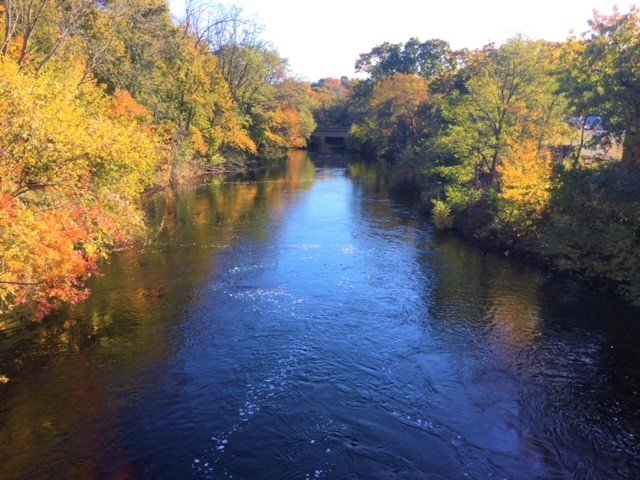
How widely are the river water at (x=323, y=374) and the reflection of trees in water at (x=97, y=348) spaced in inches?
2.4

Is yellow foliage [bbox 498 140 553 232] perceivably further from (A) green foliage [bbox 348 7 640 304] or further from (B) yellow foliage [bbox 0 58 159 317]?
(B) yellow foliage [bbox 0 58 159 317]

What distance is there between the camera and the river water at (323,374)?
34.5 feet

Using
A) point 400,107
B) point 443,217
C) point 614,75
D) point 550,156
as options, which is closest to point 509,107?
point 550,156

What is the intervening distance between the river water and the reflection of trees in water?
0.20 ft

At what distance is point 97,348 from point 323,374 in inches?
278

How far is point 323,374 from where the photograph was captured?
1380cm

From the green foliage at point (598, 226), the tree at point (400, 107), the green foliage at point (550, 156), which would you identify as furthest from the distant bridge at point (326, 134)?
the green foliage at point (598, 226)

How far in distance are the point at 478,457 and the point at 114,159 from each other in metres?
12.5

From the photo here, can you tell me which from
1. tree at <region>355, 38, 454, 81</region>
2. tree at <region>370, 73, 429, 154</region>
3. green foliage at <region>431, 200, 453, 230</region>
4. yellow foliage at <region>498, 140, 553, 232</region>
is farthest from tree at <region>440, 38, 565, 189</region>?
tree at <region>355, 38, 454, 81</region>

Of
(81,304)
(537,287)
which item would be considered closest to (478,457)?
(537,287)

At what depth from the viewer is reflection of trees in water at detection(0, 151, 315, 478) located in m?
10.8

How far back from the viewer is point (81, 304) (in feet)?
59.6

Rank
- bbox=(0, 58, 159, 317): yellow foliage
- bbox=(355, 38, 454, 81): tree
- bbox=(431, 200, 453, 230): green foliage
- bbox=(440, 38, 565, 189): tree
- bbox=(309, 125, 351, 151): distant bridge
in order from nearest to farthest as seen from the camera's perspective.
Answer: bbox=(0, 58, 159, 317): yellow foliage, bbox=(440, 38, 565, 189): tree, bbox=(431, 200, 453, 230): green foliage, bbox=(355, 38, 454, 81): tree, bbox=(309, 125, 351, 151): distant bridge

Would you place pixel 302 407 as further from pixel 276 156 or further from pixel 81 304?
pixel 276 156
